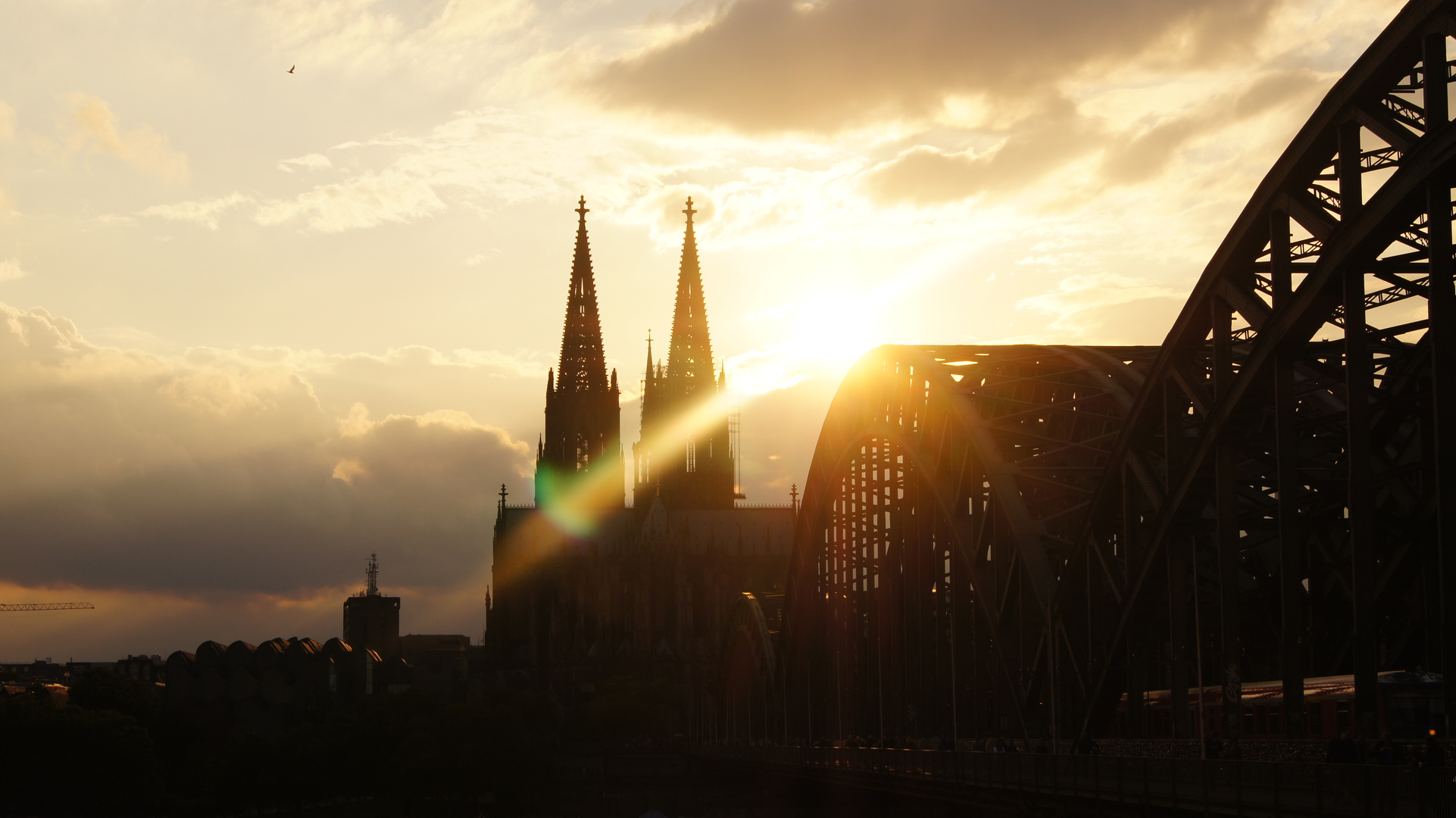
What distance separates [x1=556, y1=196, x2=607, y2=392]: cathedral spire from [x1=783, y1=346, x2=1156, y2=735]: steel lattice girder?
381ft

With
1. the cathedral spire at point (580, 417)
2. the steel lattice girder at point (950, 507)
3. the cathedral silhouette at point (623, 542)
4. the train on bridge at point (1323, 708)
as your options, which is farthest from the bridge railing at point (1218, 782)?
the cathedral spire at point (580, 417)

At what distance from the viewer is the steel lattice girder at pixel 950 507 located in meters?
40.0

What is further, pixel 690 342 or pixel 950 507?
pixel 690 342

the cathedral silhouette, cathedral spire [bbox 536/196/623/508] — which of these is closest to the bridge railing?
the cathedral silhouette

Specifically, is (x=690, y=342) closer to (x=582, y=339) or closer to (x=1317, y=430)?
(x=582, y=339)

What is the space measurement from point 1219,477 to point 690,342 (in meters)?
165

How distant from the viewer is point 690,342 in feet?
626

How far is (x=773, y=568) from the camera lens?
178 m

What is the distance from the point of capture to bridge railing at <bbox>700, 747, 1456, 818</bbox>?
55.6 feet

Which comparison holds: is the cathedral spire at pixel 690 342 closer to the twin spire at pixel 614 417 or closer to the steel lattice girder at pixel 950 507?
the twin spire at pixel 614 417

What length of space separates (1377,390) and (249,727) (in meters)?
129

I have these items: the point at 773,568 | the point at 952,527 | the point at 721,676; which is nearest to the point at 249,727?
the point at 721,676

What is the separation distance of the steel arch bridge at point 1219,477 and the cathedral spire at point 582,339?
123 metres

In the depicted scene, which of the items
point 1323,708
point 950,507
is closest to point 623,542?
point 950,507
